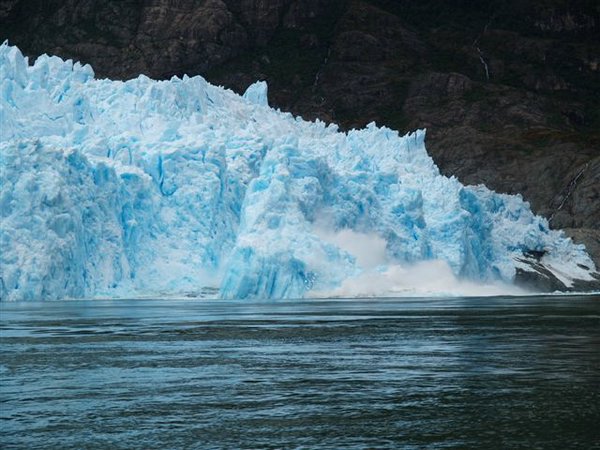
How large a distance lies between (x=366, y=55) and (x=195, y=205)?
413 ft

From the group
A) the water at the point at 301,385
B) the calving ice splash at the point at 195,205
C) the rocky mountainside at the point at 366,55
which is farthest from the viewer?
the rocky mountainside at the point at 366,55

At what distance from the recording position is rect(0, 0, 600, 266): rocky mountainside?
166 metres

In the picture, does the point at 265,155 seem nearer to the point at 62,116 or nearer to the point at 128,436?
the point at 62,116

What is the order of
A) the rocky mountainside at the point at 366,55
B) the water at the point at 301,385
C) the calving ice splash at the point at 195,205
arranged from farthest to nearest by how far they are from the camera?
the rocky mountainside at the point at 366,55 → the calving ice splash at the point at 195,205 → the water at the point at 301,385

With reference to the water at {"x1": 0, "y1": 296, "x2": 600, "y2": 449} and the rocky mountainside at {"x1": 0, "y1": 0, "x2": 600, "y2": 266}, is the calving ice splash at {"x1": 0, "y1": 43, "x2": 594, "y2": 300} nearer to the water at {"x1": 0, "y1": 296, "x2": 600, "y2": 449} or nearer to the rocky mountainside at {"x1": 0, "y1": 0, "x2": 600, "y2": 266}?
the water at {"x1": 0, "y1": 296, "x2": 600, "y2": 449}

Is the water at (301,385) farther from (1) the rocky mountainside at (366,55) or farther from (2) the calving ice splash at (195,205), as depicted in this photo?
(1) the rocky mountainside at (366,55)

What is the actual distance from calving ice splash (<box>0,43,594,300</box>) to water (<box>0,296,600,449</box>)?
1879cm

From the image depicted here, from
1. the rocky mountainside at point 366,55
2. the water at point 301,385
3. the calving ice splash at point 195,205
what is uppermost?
the rocky mountainside at point 366,55

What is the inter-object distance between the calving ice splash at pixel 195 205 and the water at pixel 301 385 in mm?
18792

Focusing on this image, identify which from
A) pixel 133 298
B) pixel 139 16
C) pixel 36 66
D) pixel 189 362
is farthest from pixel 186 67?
pixel 189 362

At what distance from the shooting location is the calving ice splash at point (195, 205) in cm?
5350

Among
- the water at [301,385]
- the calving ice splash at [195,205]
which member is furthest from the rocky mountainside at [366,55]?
the water at [301,385]

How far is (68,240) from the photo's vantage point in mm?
52531

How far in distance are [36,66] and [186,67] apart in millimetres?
111103
